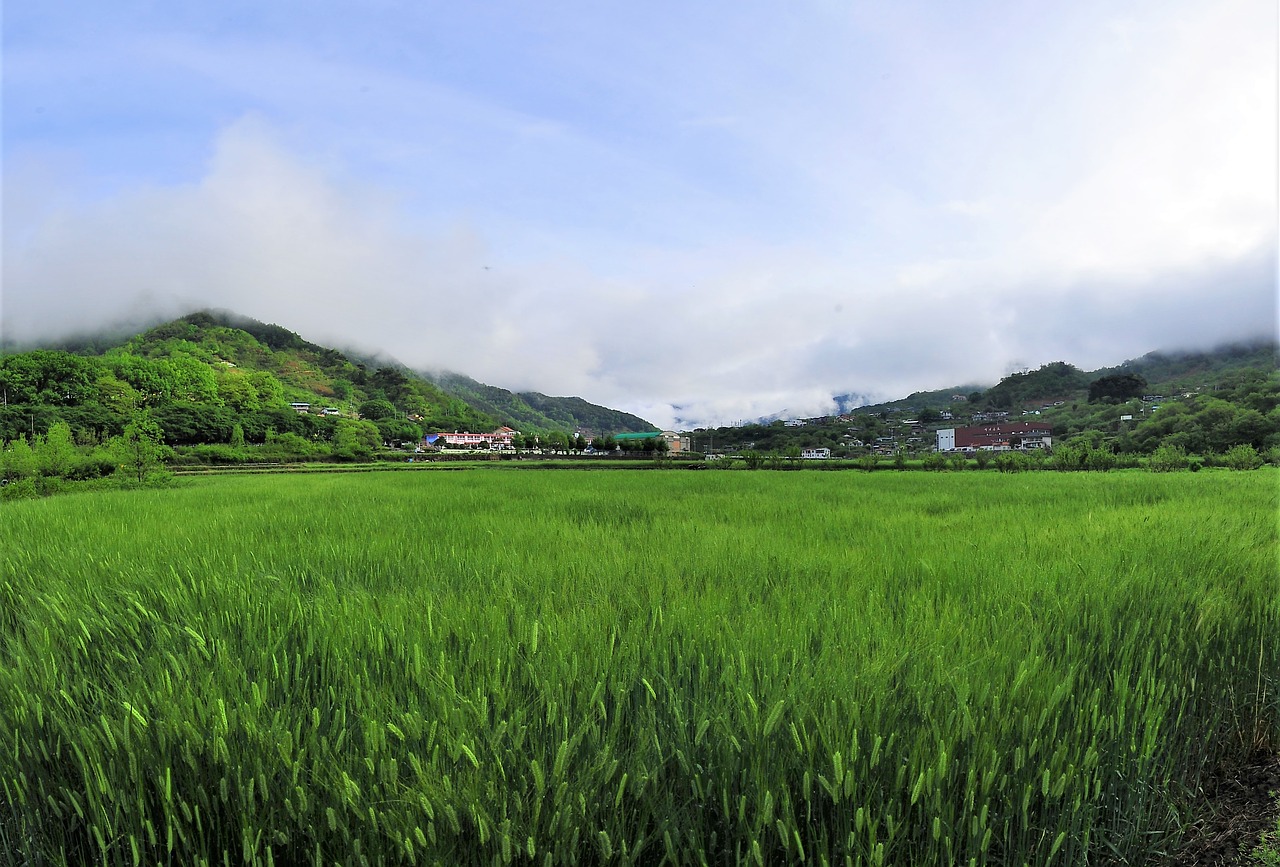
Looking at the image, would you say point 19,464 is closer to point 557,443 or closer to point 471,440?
point 557,443

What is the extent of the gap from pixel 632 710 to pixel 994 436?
77544 millimetres

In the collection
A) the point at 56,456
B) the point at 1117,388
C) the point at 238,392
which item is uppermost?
the point at 238,392

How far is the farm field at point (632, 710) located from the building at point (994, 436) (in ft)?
193

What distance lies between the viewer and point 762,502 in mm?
8695

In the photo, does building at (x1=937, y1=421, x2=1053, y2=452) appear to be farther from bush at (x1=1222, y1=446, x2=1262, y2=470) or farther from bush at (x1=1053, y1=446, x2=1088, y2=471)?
bush at (x1=1222, y1=446, x2=1262, y2=470)

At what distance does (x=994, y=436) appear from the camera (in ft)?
215

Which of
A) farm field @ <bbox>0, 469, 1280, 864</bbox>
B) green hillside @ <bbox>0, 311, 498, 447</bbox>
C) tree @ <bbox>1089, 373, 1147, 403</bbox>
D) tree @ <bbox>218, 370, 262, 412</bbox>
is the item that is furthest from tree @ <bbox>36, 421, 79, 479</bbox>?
tree @ <bbox>1089, 373, 1147, 403</bbox>

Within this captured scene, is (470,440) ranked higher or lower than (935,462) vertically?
higher

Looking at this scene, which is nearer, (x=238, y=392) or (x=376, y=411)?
(x=238, y=392)

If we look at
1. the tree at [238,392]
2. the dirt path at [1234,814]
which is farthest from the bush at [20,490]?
the tree at [238,392]

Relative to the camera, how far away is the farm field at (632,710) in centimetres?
129

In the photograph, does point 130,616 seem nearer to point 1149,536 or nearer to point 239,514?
point 239,514

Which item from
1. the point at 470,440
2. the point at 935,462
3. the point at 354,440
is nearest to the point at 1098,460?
the point at 935,462

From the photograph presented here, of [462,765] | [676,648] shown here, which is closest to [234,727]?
[462,765]
